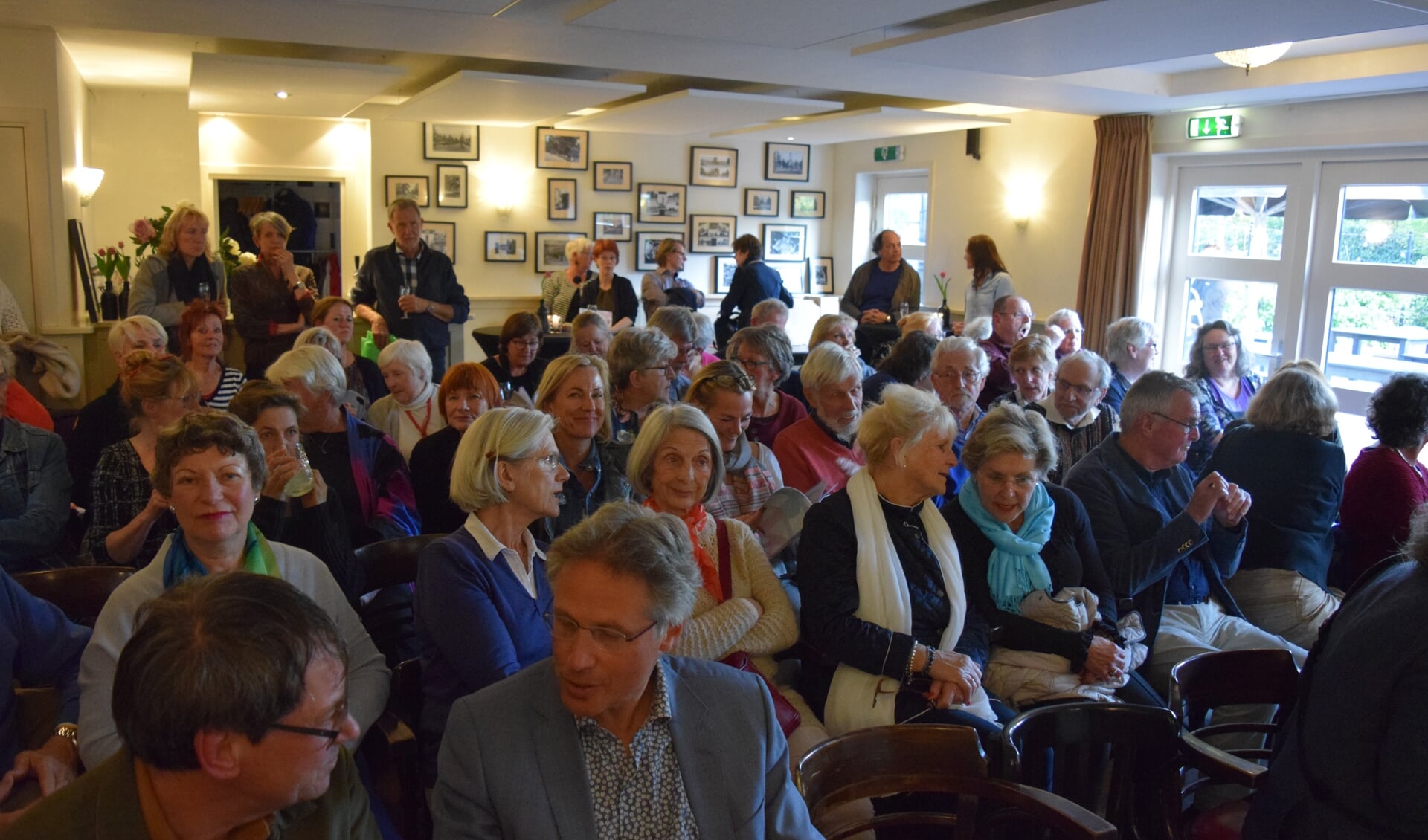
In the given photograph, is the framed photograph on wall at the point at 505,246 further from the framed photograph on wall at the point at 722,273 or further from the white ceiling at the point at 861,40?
the white ceiling at the point at 861,40

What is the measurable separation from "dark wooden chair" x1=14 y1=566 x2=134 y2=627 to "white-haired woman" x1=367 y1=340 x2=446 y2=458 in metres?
1.77

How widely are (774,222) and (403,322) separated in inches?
277

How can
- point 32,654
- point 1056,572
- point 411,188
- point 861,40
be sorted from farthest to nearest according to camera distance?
point 411,188 → point 861,40 → point 1056,572 → point 32,654

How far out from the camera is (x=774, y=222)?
42.9 feet

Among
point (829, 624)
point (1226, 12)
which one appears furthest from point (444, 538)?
point (1226, 12)

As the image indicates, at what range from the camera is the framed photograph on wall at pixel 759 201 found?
12859mm

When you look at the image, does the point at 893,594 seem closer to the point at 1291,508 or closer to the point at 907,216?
the point at 1291,508

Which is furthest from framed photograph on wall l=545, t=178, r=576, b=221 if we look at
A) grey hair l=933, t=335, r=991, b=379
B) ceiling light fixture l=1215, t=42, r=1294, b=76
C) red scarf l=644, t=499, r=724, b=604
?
red scarf l=644, t=499, r=724, b=604

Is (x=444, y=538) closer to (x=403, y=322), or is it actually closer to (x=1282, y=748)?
(x=1282, y=748)

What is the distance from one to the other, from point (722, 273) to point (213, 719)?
38.8 feet

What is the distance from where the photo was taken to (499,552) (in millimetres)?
2402

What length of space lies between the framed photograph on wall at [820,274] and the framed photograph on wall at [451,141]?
4.50m

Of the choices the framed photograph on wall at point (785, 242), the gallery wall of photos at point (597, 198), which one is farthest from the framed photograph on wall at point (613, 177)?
the framed photograph on wall at point (785, 242)

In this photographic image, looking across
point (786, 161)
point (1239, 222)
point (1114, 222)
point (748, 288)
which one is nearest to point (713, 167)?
point (786, 161)
